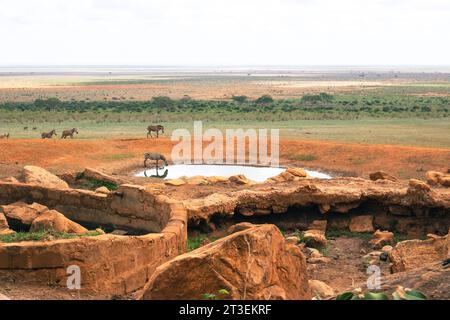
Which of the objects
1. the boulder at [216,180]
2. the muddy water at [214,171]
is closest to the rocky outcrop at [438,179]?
the boulder at [216,180]

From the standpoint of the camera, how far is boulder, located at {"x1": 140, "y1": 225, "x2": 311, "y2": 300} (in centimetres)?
756

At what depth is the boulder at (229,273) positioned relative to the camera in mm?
7562

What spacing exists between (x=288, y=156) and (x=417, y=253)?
19304mm

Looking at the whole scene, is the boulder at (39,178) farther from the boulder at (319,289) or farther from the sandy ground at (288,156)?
the boulder at (319,289)

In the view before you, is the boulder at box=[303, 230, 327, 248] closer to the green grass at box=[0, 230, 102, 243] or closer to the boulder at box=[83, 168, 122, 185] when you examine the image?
the green grass at box=[0, 230, 102, 243]

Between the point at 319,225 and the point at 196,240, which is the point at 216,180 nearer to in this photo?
the point at 319,225

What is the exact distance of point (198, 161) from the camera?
30359 mm

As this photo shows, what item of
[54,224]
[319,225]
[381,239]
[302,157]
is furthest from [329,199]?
[302,157]

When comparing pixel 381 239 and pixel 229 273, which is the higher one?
pixel 229 273

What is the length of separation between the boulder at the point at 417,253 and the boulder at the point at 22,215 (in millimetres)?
6701

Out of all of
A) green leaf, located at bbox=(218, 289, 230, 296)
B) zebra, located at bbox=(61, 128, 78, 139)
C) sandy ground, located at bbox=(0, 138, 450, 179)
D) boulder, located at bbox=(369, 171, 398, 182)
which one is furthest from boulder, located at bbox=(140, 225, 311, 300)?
zebra, located at bbox=(61, 128, 78, 139)

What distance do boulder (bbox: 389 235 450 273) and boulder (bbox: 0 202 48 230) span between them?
6701 millimetres

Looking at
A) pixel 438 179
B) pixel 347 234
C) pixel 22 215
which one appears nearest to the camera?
pixel 22 215

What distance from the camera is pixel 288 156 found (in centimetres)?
3120
